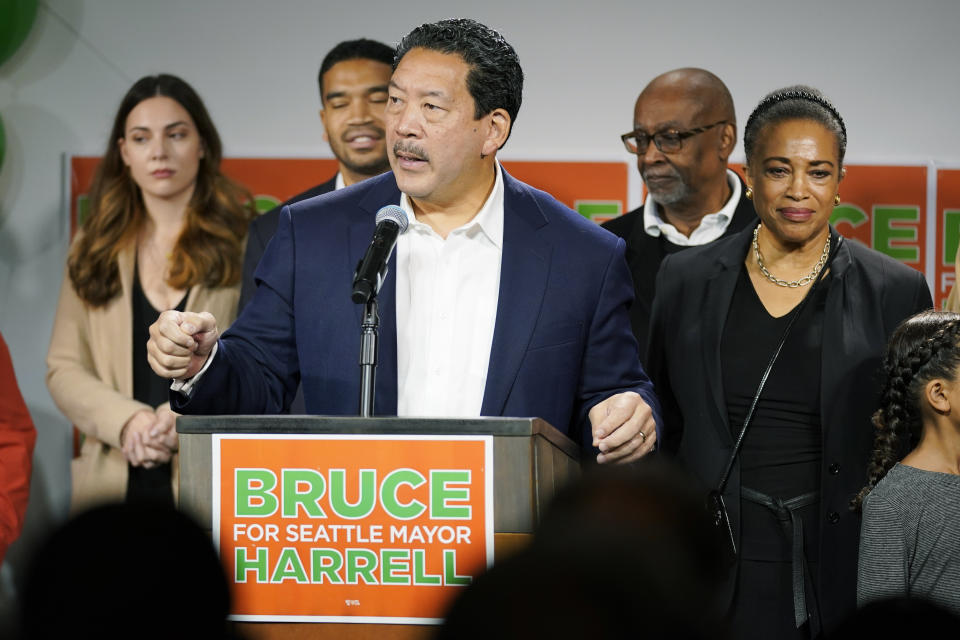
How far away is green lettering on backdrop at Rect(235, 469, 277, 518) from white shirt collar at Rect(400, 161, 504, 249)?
1.01 metres

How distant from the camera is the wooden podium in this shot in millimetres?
1811

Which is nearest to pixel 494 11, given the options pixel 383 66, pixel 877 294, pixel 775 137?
pixel 383 66

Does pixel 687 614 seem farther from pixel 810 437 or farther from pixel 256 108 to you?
pixel 256 108

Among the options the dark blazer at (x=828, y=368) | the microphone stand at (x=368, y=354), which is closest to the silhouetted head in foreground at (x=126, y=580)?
the microphone stand at (x=368, y=354)

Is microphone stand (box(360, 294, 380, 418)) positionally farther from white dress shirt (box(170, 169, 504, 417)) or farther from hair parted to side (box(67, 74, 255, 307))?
hair parted to side (box(67, 74, 255, 307))

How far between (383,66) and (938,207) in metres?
2.27

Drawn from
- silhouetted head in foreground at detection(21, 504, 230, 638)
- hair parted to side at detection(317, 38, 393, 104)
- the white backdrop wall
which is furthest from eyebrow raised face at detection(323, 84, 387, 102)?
silhouetted head in foreground at detection(21, 504, 230, 638)

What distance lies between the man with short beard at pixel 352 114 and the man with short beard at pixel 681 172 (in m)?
0.87

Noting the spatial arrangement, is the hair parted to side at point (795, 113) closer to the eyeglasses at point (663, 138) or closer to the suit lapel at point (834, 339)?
the suit lapel at point (834, 339)

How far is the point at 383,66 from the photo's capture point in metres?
4.24

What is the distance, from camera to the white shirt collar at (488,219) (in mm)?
2727

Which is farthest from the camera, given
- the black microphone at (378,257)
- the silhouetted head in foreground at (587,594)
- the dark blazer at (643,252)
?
the dark blazer at (643,252)

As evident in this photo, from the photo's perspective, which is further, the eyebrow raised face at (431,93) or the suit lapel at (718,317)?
the suit lapel at (718,317)

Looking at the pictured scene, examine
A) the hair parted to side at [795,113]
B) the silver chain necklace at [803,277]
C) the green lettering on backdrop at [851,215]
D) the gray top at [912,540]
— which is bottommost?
the gray top at [912,540]
